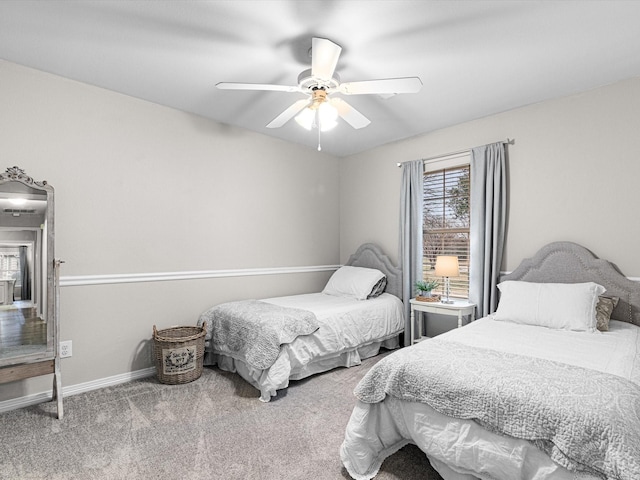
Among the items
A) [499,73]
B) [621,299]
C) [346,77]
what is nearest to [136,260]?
[346,77]

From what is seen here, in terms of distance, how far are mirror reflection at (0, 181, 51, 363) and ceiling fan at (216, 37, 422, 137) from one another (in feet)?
5.25

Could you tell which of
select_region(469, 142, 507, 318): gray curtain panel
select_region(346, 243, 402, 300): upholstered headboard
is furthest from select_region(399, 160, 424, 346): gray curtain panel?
select_region(469, 142, 507, 318): gray curtain panel

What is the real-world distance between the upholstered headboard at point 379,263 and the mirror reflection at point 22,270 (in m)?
3.19

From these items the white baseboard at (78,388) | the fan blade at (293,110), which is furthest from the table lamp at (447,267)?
the white baseboard at (78,388)

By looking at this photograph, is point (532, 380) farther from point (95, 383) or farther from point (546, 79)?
point (95, 383)

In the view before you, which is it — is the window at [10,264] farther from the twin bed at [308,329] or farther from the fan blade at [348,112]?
the fan blade at [348,112]

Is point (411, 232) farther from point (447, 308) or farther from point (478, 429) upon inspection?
point (478, 429)

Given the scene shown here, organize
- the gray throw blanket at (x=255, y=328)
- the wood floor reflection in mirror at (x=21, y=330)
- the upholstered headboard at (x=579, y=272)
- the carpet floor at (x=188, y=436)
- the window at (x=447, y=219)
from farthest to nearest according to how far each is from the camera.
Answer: the window at (x=447, y=219)
the gray throw blanket at (x=255, y=328)
the upholstered headboard at (x=579, y=272)
the wood floor reflection in mirror at (x=21, y=330)
the carpet floor at (x=188, y=436)

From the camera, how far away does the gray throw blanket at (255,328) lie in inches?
107

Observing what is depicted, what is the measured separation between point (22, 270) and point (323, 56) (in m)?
2.45

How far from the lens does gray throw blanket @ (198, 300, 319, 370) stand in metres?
2.71

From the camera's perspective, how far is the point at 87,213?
2.86 metres

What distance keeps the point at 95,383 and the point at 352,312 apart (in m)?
2.25

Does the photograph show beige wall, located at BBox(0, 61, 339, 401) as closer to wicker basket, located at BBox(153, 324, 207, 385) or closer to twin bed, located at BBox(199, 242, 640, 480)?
wicker basket, located at BBox(153, 324, 207, 385)
